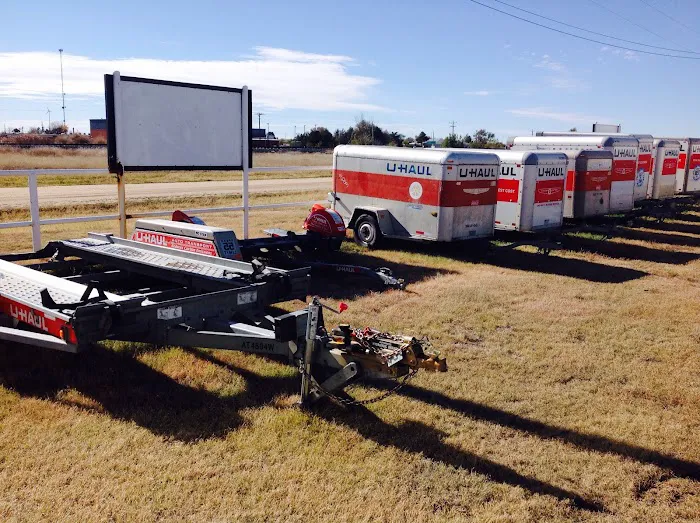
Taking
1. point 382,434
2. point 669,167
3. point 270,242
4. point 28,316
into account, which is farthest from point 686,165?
point 28,316

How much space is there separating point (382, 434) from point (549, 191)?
35.0ft

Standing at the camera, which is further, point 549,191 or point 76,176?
point 76,176

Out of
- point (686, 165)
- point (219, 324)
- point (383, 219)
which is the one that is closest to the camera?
point (219, 324)

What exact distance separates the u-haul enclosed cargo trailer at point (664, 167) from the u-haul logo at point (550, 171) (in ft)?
29.9

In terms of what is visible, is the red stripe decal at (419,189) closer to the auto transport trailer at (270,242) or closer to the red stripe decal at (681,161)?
the auto transport trailer at (270,242)

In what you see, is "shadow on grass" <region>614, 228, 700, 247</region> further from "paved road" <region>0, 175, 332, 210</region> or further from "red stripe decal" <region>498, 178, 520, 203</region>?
"paved road" <region>0, 175, 332, 210</region>

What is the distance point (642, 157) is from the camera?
21.0 m

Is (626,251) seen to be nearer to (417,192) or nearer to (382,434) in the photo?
(417,192)

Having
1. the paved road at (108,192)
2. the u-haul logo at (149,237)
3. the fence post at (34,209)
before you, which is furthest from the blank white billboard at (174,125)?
the paved road at (108,192)

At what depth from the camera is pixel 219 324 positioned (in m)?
5.73

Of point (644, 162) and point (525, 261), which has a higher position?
point (644, 162)

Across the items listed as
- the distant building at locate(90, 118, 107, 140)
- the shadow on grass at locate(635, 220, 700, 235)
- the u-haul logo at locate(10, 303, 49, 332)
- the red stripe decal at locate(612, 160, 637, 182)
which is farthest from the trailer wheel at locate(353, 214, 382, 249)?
the distant building at locate(90, 118, 107, 140)

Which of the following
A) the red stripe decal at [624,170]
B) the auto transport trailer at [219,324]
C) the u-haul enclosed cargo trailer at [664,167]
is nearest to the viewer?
the auto transport trailer at [219,324]

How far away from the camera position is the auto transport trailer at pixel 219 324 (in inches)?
192
